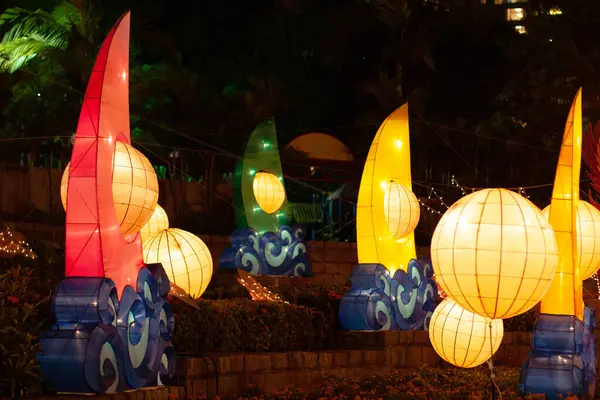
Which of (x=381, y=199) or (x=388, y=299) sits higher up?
(x=381, y=199)

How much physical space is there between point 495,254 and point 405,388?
278 cm

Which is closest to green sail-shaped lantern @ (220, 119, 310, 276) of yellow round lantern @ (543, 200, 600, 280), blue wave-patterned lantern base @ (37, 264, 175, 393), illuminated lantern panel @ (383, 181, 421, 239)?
illuminated lantern panel @ (383, 181, 421, 239)

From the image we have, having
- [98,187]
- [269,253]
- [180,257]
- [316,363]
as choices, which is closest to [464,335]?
[316,363]

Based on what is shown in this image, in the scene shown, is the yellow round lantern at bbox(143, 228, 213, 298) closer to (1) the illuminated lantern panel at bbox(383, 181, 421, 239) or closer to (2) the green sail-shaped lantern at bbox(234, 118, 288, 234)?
(1) the illuminated lantern panel at bbox(383, 181, 421, 239)

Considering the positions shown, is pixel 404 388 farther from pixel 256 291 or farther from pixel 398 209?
pixel 398 209

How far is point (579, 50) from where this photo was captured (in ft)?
79.7

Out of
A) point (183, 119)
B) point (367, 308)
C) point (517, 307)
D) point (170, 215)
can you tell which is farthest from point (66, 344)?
point (183, 119)

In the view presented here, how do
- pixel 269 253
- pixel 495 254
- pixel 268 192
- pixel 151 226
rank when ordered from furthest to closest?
pixel 268 192 → pixel 269 253 → pixel 151 226 → pixel 495 254

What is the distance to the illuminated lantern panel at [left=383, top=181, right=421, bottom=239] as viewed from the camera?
15.6 metres

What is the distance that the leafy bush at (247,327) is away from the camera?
39.5 ft

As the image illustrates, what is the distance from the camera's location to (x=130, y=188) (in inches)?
408

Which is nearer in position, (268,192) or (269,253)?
(269,253)

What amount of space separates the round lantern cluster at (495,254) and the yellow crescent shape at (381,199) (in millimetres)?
5014

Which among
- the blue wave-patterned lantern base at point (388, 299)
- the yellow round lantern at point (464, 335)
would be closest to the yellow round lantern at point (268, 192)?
the blue wave-patterned lantern base at point (388, 299)
